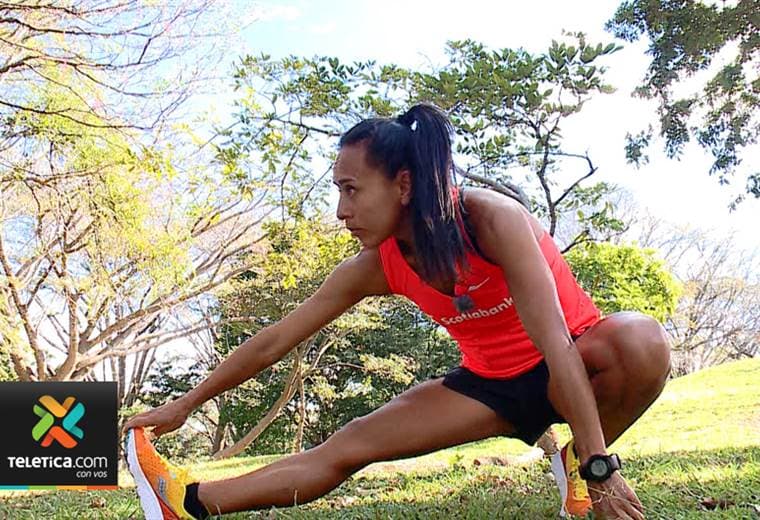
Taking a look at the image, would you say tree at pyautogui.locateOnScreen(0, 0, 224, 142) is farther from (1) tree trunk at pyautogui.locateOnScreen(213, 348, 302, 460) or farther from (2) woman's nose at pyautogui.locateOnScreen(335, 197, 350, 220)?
(1) tree trunk at pyautogui.locateOnScreen(213, 348, 302, 460)

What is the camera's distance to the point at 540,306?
1381 millimetres

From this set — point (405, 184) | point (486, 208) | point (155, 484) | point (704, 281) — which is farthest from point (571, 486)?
point (704, 281)

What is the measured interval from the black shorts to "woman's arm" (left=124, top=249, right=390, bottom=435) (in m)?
0.30

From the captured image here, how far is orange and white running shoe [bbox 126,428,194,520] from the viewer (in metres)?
1.56

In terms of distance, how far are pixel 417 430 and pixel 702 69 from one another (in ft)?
13.0

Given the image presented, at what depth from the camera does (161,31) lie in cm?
551

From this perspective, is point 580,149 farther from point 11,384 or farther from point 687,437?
point 11,384

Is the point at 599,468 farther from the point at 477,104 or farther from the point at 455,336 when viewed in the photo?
the point at 477,104

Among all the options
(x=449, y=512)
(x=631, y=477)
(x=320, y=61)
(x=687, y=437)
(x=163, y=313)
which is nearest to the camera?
(x=449, y=512)

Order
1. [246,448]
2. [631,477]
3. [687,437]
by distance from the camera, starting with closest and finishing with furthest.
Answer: [631,477], [687,437], [246,448]

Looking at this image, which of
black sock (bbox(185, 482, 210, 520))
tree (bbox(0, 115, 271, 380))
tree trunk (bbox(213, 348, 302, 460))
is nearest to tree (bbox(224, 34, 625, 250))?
tree (bbox(0, 115, 271, 380))

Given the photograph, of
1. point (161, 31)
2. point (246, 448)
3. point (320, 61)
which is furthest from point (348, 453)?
point (246, 448)

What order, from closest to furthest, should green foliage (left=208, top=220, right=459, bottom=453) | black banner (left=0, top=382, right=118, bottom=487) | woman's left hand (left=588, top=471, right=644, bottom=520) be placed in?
1. woman's left hand (left=588, top=471, right=644, bottom=520)
2. black banner (left=0, top=382, right=118, bottom=487)
3. green foliage (left=208, top=220, right=459, bottom=453)

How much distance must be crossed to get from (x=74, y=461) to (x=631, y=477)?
4307 millimetres
